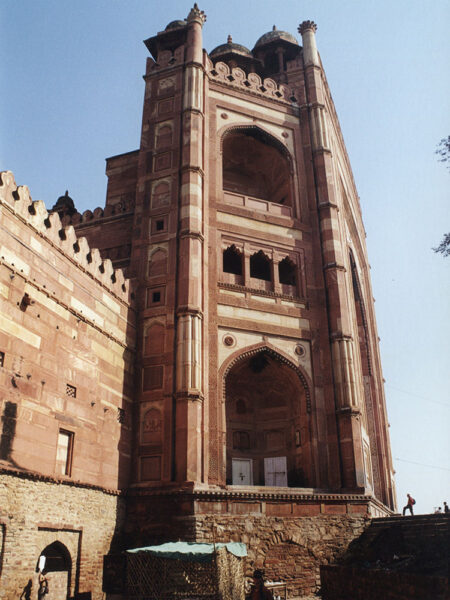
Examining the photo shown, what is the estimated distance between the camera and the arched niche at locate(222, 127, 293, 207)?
24.2 metres

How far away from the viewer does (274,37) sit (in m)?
28.7

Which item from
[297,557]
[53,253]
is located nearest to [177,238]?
[53,253]

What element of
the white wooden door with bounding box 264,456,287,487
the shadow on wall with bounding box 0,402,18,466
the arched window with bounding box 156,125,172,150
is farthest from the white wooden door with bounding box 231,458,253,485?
the arched window with bounding box 156,125,172,150

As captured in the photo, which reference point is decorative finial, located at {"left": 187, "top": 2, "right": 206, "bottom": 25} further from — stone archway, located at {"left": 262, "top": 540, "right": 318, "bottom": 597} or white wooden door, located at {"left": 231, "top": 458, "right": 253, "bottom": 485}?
stone archway, located at {"left": 262, "top": 540, "right": 318, "bottom": 597}

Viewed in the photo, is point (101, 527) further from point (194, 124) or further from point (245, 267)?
point (194, 124)

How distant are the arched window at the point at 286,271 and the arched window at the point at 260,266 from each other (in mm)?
508

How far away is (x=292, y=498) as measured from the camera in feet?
54.8

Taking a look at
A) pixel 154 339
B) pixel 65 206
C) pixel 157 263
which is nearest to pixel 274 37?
pixel 65 206

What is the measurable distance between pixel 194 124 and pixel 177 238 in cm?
479

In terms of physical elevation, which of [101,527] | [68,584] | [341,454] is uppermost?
[341,454]

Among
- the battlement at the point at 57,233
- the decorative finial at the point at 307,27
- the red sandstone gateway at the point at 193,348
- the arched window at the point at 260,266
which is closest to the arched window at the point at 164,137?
the red sandstone gateway at the point at 193,348

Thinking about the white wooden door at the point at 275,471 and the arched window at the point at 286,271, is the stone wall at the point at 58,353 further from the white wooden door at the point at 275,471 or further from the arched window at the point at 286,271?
the arched window at the point at 286,271

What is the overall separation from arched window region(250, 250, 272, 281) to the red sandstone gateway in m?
0.12

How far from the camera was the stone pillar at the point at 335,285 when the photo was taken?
18.2m
